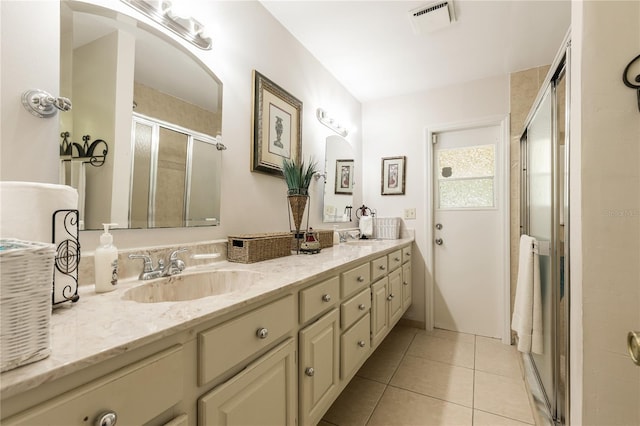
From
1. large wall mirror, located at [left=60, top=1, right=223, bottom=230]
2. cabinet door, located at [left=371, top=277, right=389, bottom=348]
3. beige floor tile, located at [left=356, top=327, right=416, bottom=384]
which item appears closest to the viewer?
large wall mirror, located at [left=60, top=1, right=223, bottom=230]

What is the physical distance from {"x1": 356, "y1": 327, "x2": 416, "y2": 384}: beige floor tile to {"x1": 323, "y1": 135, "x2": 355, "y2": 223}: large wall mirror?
1157 mm

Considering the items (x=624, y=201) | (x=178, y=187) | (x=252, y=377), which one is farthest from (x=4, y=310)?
(x=624, y=201)

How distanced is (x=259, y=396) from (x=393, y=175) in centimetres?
253

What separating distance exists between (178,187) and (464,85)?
2.72 metres

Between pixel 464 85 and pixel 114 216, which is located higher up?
pixel 464 85

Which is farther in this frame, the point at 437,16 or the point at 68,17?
the point at 437,16

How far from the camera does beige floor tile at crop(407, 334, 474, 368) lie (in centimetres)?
221

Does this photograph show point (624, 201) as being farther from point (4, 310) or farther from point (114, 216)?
point (114, 216)

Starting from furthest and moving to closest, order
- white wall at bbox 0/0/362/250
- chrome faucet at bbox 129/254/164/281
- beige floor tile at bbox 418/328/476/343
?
beige floor tile at bbox 418/328/476/343 < chrome faucet at bbox 129/254/164/281 < white wall at bbox 0/0/362/250

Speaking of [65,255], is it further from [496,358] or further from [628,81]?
[496,358]

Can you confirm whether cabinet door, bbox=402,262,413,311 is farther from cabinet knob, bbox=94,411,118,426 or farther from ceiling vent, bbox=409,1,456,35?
cabinet knob, bbox=94,411,118,426

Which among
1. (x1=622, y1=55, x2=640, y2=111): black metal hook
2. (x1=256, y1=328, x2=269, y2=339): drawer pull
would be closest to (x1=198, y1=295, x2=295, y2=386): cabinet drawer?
(x1=256, y1=328, x2=269, y2=339): drawer pull

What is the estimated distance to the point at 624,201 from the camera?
0.74 metres

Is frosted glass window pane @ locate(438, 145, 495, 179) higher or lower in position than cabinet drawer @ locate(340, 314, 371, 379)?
higher
